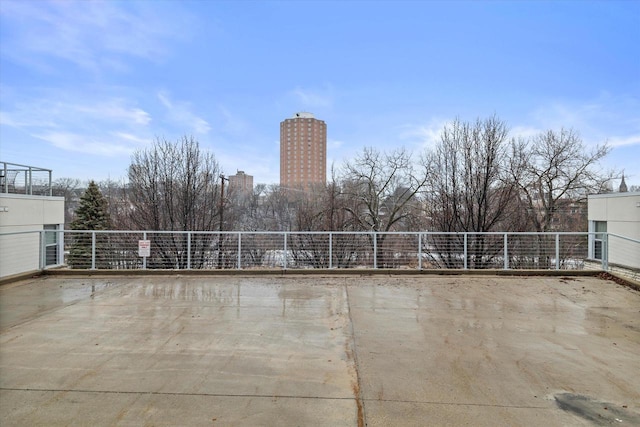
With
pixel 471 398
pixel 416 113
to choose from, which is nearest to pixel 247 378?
pixel 471 398

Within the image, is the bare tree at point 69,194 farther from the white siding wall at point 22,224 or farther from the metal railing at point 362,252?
the metal railing at point 362,252

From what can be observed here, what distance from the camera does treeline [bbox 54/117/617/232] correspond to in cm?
1728

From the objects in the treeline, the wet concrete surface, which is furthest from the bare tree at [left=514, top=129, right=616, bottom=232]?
the wet concrete surface

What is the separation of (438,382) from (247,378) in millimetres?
1714

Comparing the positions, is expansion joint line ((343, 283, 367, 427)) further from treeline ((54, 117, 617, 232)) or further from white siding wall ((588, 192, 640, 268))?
white siding wall ((588, 192, 640, 268))

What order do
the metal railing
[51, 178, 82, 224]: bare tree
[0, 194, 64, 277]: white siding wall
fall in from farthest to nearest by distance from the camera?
[51, 178, 82, 224]: bare tree < [0, 194, 64, 277]: white siding wall < the metal railing

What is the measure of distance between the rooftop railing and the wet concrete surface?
354 inches

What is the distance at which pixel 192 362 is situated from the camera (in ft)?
11.7

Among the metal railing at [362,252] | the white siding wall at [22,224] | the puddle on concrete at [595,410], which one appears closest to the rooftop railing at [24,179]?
the white siding wall at [22,224]

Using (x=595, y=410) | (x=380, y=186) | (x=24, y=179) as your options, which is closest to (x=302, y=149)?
(x=380, y=186)

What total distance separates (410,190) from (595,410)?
25.3 m

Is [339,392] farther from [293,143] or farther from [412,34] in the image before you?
[293,143]

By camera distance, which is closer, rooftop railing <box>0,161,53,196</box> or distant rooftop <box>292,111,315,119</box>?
rooftop railing <box>0,161,53,196</box>

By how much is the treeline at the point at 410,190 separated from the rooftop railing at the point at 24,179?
5.73 m
